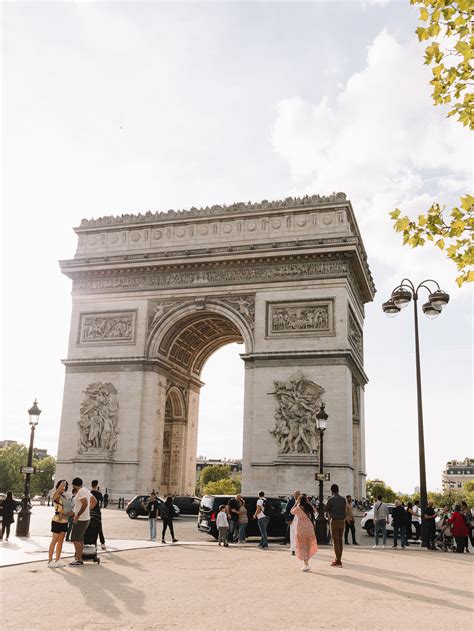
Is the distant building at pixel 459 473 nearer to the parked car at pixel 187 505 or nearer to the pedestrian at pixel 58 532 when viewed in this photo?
the parked car at pixel 187 505

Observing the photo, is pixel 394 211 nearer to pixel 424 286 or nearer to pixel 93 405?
pixel 424 286

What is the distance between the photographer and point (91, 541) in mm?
14195

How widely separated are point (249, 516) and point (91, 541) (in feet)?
29.7

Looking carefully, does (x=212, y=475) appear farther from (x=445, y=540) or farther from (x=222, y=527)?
(x=222, y=527)

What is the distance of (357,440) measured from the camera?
3916 cm

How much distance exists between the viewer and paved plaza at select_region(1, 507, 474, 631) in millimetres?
7953

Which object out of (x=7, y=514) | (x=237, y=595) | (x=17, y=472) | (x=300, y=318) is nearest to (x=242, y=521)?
(x=7, y=514)

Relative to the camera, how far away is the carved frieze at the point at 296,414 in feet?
109

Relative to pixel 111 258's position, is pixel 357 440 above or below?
below

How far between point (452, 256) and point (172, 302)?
3121cm

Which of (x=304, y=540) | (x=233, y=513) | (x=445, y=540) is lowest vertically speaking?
(x=445, y=540)

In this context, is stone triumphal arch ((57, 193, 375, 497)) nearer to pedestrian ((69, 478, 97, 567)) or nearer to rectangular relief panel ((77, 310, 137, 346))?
rectangular relief panel ((77, 310, 137, 346))

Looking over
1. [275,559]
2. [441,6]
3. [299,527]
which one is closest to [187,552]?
[275,559]

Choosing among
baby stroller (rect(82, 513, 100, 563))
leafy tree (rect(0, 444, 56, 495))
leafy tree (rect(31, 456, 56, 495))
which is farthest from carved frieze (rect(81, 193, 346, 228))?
leafy tree (rect(31, 456, 56, 495))
